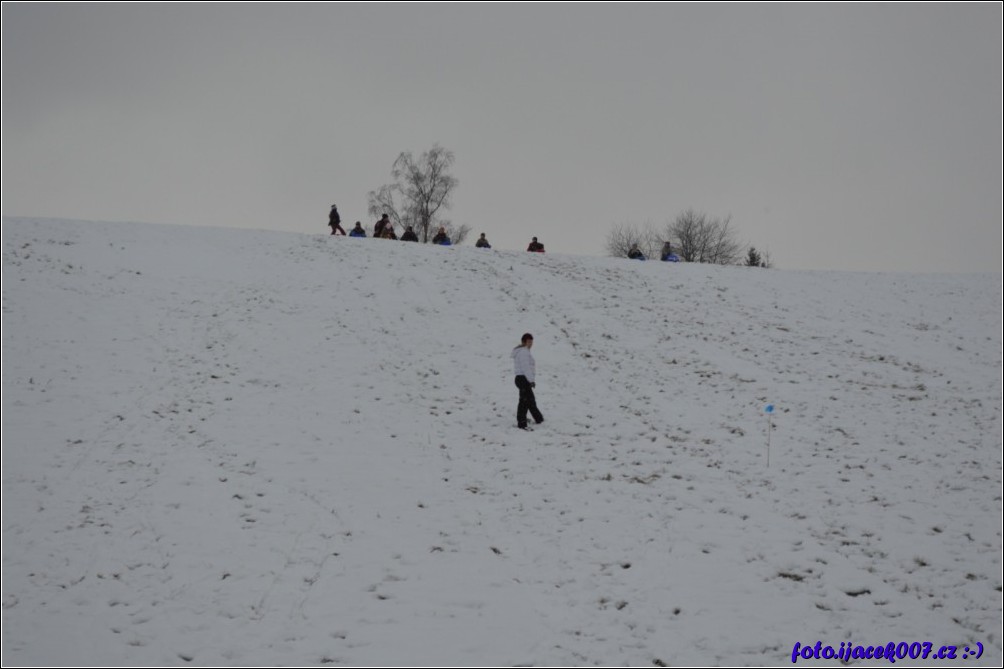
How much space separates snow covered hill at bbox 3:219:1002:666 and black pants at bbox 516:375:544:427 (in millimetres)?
342

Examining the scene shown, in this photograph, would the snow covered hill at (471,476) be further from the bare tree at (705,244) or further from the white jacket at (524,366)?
the bare tree at (705,244)

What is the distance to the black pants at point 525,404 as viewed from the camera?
12.0 metres

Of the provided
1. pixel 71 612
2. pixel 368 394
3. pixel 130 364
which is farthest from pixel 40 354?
pixel 71 612

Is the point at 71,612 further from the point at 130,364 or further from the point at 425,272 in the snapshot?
the point at 425,272

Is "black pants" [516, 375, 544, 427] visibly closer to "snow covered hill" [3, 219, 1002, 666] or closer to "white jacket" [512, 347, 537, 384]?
"white jacket" [512, 347, 537, 384]

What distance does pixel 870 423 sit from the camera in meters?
12.3

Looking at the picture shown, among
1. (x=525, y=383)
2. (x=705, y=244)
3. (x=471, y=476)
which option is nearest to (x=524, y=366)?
(x=525, y=383)

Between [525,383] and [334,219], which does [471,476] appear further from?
[334,219]

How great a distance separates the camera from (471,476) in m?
10.1

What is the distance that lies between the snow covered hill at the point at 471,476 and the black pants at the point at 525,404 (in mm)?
342

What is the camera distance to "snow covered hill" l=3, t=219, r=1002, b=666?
655cm

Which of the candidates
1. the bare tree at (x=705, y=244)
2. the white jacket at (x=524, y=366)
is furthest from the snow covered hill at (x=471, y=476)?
the bare tree at (x=705, y=244)

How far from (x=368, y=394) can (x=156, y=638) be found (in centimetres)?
743

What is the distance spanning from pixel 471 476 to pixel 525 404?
249 centimetres
